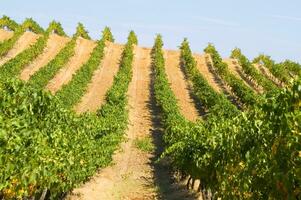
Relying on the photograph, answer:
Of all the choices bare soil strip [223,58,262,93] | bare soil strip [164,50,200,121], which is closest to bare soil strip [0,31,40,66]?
bare soil strip [164,50,200,121]

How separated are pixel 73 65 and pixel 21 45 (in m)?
11.1

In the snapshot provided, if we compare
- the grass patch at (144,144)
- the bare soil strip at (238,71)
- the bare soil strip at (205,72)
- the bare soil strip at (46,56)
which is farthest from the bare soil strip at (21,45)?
the bare soil strip at (238,71)

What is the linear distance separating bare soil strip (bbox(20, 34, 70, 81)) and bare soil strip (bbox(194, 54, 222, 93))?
2180 cm

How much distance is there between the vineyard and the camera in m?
11.9

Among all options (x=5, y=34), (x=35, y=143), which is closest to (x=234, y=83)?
(x=5, y=34)

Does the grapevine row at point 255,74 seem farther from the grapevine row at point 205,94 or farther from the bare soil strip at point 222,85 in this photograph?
the grapevine row at point 205,94

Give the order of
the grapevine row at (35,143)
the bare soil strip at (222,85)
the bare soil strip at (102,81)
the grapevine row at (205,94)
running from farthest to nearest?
the bare soil strip at (222,85) < the bare soil strip at (102,81) < the grapevine row at (205,94) < the grapevine row at (35,143)

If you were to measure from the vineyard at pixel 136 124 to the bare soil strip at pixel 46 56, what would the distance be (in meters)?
0.30

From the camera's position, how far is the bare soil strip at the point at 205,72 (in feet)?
221

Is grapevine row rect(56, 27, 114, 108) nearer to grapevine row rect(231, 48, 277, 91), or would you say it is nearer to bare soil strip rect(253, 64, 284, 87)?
grapevine row rect(231, 48, 277, 91)

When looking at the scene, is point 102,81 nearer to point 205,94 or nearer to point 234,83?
point 205,94

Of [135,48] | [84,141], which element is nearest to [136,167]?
[84,141]

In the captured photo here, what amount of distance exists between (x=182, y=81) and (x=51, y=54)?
2050cm

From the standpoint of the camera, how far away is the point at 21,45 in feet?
253
